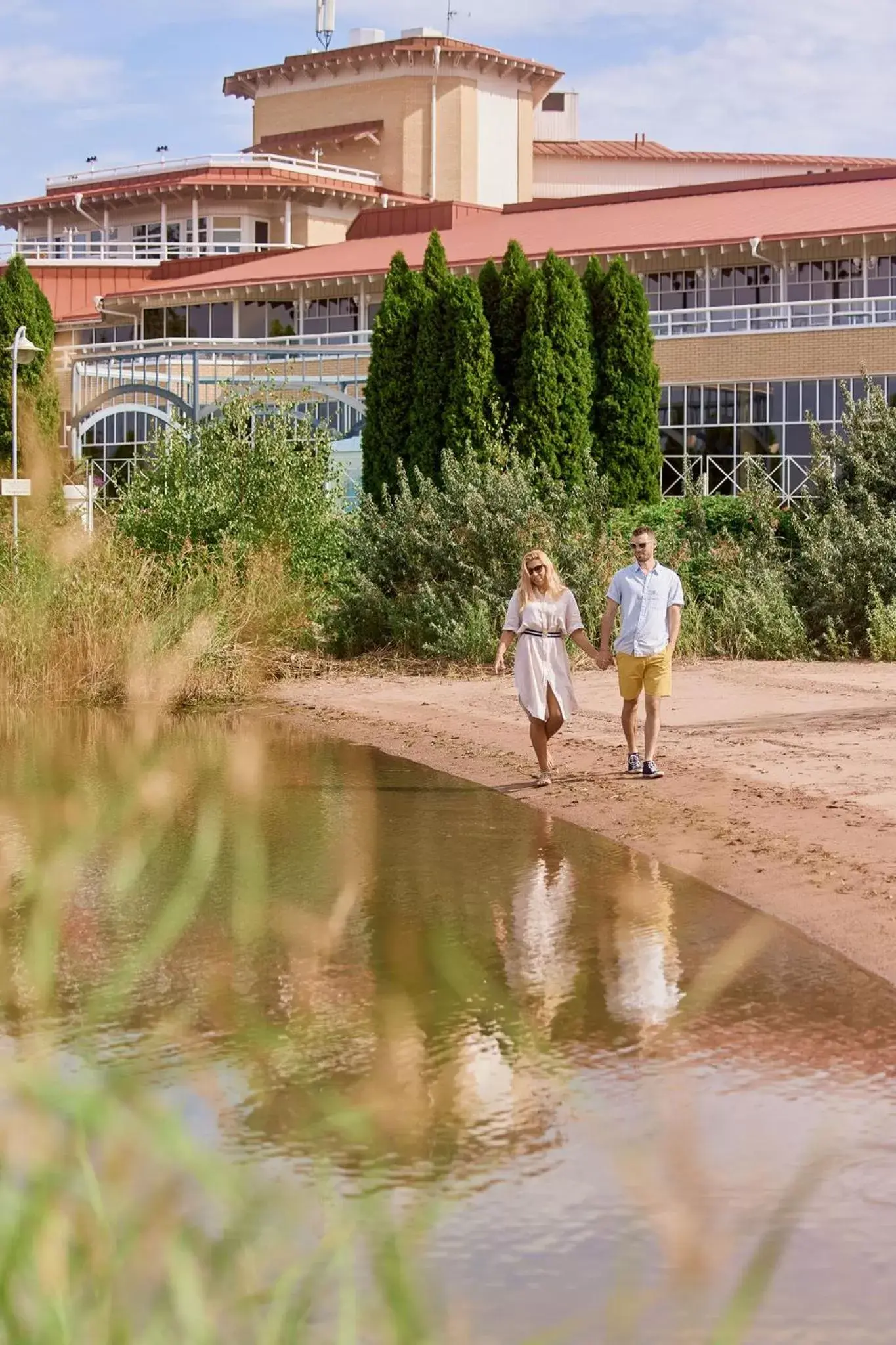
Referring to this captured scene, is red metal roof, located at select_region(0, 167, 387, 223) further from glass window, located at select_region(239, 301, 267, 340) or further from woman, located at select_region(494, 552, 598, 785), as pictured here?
woman, located at select_region(494, 552, 598, 785)

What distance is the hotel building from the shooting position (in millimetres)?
38656

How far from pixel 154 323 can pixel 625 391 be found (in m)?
36.8

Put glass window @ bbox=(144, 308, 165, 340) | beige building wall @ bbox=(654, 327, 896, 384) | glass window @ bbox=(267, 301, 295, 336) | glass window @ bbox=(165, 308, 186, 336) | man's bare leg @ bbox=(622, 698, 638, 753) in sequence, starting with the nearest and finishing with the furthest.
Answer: man's bare leg @ bbox=(622, 698, 638, 753), beige building wall @ bbox=(654, 327, 896, 384), glass window @ bbox=(267, 301, 295, 336), glass window @ bbox=(165, 308, 186, 336), glass window @ bbox=(144, 308, 165, 340)

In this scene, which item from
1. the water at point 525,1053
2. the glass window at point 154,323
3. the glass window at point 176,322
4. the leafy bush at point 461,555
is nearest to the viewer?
the water at point 525,1053

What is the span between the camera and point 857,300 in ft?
118

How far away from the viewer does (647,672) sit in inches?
487

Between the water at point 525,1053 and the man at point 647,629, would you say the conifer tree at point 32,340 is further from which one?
the water at point 525,1053

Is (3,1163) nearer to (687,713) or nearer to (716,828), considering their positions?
(716,828)

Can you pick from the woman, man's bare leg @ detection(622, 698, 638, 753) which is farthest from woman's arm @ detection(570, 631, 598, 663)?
man's bare leg @ detection(622, 698, 638, 753)

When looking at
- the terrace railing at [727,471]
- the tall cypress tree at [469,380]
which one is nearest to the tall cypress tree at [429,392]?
the tall cypress tree at [469,380]

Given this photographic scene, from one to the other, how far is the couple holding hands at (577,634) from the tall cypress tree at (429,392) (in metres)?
11.7

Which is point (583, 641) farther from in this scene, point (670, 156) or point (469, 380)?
A: point (670, 156)

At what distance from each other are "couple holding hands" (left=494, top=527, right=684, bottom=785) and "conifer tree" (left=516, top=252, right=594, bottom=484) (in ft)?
37.1

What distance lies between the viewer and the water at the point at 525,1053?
4293mm
